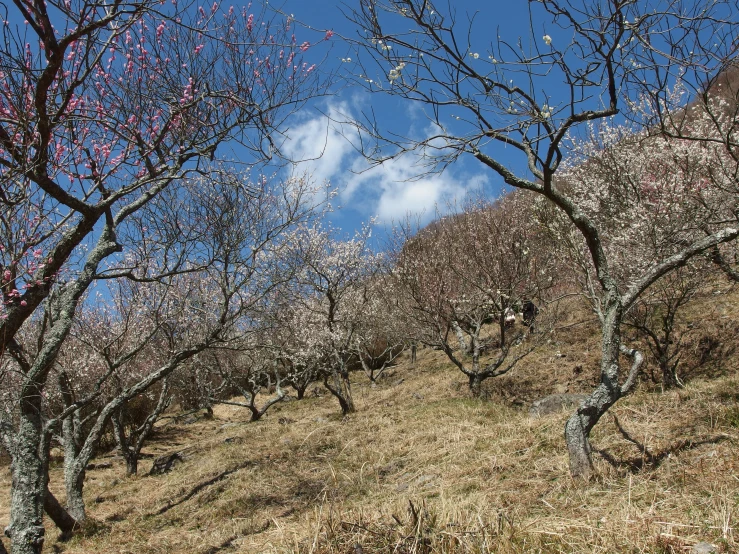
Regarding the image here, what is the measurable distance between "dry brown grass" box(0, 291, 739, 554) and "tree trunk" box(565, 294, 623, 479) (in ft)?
0.59

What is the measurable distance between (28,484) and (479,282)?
8835 mm

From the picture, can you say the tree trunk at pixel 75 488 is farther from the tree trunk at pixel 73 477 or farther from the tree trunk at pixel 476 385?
the tree trunk at pixel 476 385

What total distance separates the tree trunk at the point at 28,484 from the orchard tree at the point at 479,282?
7.47 meters

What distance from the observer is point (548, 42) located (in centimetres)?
367

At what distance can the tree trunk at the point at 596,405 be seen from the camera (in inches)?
156

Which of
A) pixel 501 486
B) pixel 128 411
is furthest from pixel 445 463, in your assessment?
pixel 128 411

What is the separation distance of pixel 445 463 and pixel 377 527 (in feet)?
12.6

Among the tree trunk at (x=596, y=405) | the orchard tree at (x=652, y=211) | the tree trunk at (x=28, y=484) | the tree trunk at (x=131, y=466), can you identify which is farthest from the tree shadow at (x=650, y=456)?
the tree trunk at (x=131, y=466)

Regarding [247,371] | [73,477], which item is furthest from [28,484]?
[247,371]

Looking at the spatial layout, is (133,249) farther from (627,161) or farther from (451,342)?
(451,342)

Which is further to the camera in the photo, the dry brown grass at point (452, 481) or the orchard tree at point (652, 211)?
the orchard tree at point (652, 211)

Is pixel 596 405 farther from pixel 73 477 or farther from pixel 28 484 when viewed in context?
pixel 73 477

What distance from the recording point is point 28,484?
16.0 feet

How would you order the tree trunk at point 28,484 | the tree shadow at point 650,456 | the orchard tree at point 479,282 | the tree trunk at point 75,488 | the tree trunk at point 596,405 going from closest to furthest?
the tree trunk at point 596,405
the tree shadow at point 650,456
the tree trunk at point 28,484
the tree trunk at point 75,488
the orchard tree at point 479,282
